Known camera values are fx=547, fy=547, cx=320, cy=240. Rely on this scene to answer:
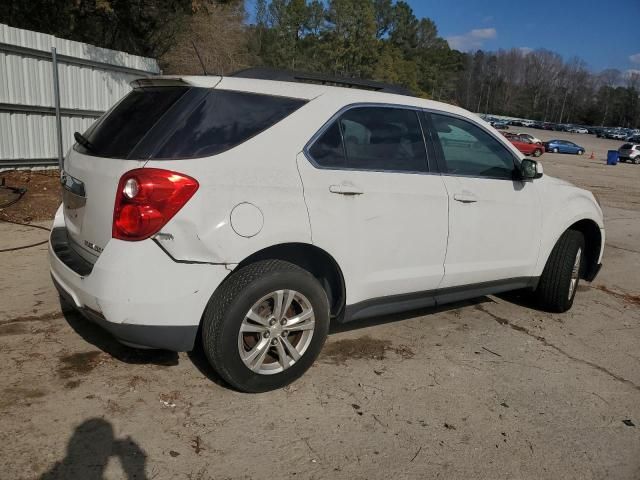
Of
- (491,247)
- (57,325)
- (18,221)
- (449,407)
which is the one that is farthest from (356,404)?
(18,221)

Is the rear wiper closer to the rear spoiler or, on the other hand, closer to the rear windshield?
the rear windshield

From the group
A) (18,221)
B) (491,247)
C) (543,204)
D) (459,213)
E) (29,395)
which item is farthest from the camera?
(18,221)

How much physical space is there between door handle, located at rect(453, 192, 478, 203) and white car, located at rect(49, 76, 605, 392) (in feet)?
0.03

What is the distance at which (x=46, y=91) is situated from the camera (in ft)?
29.5

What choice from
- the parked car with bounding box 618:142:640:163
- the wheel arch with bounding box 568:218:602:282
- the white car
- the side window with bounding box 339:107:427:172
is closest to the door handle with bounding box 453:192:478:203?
the white car

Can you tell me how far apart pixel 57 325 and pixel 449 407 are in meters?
2.80

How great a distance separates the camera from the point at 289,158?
310 centimetres

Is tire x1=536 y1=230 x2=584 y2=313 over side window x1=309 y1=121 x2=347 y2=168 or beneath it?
beneath

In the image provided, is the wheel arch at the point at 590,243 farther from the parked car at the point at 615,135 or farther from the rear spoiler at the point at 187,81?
the parked car at the point at 615,135

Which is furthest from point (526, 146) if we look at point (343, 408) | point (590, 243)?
point (343, 408)

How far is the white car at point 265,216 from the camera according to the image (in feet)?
9.08

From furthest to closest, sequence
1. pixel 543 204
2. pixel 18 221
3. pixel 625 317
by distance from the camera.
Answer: pixel 18 221 < pixel 625 317 < pixel 543 204

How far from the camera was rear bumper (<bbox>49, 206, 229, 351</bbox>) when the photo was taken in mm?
2723

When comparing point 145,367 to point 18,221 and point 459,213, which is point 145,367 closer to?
point 459,213
